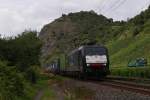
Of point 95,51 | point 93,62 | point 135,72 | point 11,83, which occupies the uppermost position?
point 95,51

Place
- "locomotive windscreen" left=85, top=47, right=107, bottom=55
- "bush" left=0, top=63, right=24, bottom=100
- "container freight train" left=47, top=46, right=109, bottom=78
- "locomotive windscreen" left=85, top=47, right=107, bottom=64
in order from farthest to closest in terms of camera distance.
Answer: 1. "locomotive windscreen" left=85, top=47, right=107, bottom=55
2. "locomotive windscreen" left=85, top=47, right=107, bottom=64
3. "container freight train" left=47, top=46, right=109, bottom=78
4. "bush" left=0, top=63, right=24, bottom=100

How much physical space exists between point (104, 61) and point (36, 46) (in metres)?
21.7

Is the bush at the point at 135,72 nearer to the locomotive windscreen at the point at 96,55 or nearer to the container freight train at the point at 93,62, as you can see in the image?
the container freight train at the point at 93,62

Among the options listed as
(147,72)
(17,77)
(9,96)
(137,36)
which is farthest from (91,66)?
(137,36)

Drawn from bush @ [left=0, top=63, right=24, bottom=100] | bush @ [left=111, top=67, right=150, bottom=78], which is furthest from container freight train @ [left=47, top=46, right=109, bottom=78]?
bush @ [left=0, top=63, right=24, bottom=100]

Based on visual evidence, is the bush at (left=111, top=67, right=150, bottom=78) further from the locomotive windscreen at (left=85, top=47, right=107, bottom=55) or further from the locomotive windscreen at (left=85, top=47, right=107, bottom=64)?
the locomotive windscreen at (left=85, top=47, right=107, bottom=55)

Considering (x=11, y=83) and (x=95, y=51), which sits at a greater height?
(x=95, y=51)

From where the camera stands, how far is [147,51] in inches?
2953

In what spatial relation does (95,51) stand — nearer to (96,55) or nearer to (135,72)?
(96,55)

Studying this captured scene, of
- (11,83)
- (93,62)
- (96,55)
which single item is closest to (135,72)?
(96,55)

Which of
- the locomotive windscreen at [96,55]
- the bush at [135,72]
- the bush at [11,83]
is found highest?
the locomotive windscreen at [96,55]

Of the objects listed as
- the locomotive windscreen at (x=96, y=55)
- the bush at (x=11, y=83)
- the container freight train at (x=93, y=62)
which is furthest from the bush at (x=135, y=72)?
the bush at (x=11, y=83)

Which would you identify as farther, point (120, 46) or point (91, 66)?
point (120, 46)

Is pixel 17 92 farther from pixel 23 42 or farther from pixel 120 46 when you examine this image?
pixel 120 46
